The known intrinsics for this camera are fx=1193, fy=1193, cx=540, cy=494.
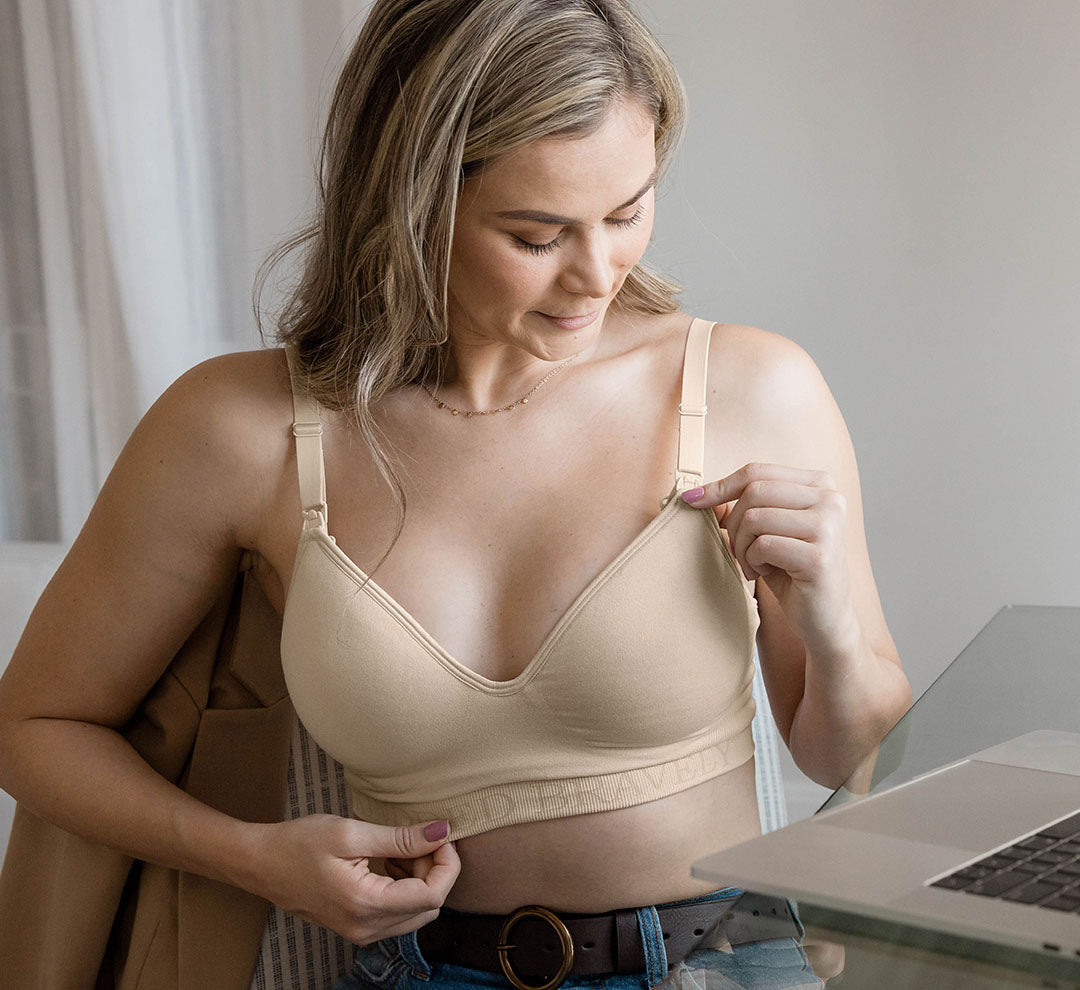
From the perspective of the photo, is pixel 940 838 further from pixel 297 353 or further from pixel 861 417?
pixel 861 417

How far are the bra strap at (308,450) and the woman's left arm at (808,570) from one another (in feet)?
1.14

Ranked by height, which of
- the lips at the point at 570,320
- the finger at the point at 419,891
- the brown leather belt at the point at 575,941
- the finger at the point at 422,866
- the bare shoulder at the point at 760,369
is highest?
the lips at the point at 570,320

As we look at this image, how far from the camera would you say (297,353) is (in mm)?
1174

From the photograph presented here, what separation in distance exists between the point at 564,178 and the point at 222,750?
0.63 m

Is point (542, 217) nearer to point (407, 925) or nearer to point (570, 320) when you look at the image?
point (570, 320)

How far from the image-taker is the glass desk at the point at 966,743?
1.49 feet

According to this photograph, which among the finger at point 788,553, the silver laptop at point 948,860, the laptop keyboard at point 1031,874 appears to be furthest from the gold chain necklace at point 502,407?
the laptop keyboard at point 1031,874

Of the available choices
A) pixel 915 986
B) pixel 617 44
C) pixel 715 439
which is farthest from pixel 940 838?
pixel 617 44

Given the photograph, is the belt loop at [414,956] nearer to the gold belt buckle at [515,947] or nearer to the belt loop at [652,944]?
the gold belt buckle at [515,947]

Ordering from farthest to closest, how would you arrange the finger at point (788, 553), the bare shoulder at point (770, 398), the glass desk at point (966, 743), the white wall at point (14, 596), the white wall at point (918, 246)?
the white wall at point (14, 596)
the white wall at point (918, 246)
the bare shoulder at point (770, 398)
the finger at point (788, 553)
the glass desk at point (966, 743)

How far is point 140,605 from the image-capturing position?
1.12 metres

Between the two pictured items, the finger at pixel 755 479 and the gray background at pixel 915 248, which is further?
the gray background at pixel 915 248

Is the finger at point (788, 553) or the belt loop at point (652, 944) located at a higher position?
the finger at point (788, 553)

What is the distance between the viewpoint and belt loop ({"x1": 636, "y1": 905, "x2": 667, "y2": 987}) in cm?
96
